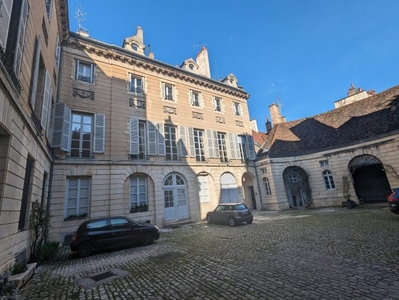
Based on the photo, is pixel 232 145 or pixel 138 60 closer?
pixel 138 60

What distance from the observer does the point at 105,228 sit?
314 inches

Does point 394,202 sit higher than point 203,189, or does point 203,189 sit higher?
point 203,189

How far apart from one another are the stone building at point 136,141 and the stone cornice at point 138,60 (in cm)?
6

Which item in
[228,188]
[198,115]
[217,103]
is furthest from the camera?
[217,103]

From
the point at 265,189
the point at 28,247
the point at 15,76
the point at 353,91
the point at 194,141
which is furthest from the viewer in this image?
the point at 353,91

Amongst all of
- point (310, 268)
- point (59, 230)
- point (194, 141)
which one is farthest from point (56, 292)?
point (194, 141)

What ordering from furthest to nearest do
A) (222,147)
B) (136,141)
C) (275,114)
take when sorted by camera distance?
(275,114) → (222,147) → (136,141)

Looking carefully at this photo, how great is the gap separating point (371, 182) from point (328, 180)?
474 centimetres

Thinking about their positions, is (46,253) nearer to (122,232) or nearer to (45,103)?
(122,232)

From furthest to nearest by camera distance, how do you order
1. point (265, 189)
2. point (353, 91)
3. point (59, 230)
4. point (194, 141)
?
point (353, 91) → point (265, 189) → point (194, 141) → point (59, 230)

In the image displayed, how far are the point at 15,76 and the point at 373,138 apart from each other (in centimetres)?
1952

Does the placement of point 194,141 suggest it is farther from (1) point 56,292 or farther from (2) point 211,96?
(1) point 56,292

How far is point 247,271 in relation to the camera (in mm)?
4539

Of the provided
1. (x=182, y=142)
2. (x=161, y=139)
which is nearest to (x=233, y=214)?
(x=182, y=142)
